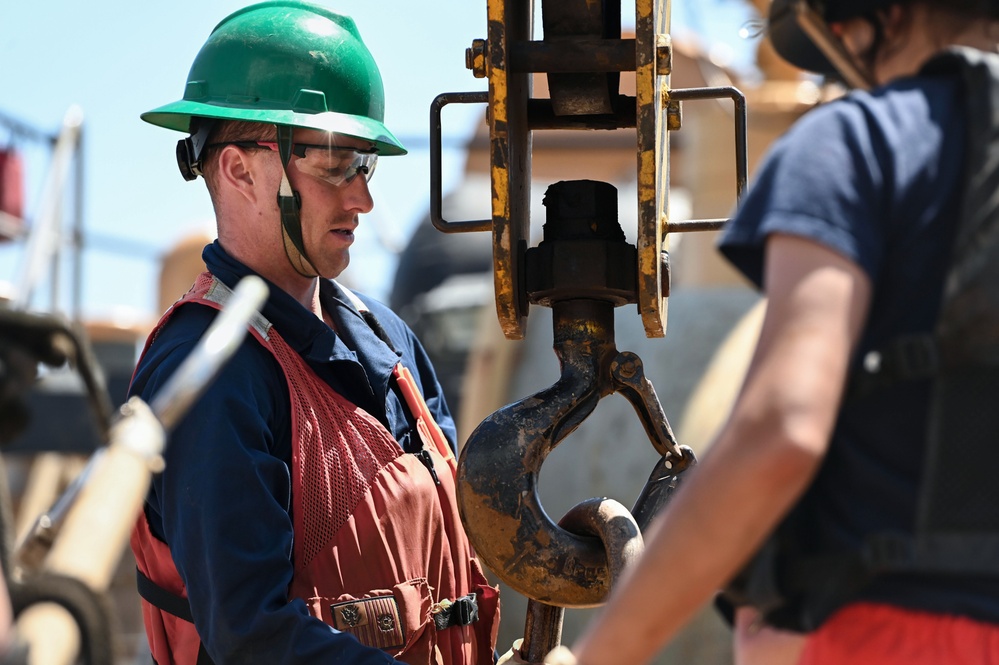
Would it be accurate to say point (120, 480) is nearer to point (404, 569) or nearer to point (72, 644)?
point (72, 644)

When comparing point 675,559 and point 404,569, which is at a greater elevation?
point 675,559

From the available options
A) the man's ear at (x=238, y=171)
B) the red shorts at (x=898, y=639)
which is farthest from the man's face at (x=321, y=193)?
the red shorts at (x=898, y=639)

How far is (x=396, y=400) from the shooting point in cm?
295

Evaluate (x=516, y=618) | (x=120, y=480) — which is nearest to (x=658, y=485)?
(x=120, y=480)

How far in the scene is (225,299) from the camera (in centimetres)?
281

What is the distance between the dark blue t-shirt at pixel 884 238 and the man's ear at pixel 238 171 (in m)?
1.55

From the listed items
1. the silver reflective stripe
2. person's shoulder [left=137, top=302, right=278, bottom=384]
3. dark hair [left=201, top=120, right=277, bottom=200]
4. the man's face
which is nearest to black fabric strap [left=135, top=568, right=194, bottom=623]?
person's shoulder [left=137, top=302, right=278, bottom=384]

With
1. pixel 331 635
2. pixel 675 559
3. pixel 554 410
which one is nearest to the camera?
pixel 675 559

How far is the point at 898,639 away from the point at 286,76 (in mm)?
1867

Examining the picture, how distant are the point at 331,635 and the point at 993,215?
4.62ft

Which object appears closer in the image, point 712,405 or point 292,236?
point 292,236

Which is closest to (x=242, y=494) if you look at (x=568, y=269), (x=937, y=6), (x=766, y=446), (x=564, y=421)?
(x=564, y=421)

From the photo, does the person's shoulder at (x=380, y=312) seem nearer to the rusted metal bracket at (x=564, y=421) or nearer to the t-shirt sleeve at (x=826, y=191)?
the rusted metal bracket at (x=564, y=421)

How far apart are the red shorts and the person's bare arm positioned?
16cm
